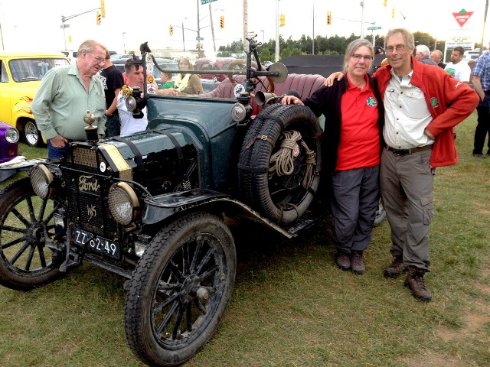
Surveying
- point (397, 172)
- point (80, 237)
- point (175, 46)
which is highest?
point (175, 46)

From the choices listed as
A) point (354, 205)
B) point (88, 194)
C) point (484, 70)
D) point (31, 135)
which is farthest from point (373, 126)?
point (31, 135)

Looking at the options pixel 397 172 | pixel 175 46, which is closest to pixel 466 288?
pixel 397 172

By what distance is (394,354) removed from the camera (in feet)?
8.54

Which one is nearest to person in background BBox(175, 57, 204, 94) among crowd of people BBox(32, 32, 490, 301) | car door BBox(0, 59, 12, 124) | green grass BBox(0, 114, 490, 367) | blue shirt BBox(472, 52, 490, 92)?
crowd of people BBox(32, 32, 490, 301)

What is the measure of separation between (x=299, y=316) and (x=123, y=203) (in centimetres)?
136

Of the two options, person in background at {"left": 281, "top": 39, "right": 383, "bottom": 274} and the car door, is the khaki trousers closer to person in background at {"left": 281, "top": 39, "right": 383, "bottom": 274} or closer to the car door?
person in background at {"left": 281, "top": 39, "right": 383, "bottom": 274}

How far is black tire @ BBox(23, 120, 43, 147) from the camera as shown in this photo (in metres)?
7.85

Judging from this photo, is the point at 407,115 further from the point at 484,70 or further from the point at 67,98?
the point at 484,70

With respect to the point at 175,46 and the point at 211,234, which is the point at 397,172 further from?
the point at 175,46

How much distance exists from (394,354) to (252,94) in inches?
75.4

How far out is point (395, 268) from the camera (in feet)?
11.5

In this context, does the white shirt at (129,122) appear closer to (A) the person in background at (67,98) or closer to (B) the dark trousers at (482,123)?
(A) the person in background at (67,98)

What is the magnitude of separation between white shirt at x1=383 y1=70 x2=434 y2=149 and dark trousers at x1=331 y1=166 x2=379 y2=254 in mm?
373

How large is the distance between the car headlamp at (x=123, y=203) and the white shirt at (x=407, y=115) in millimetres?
1869
